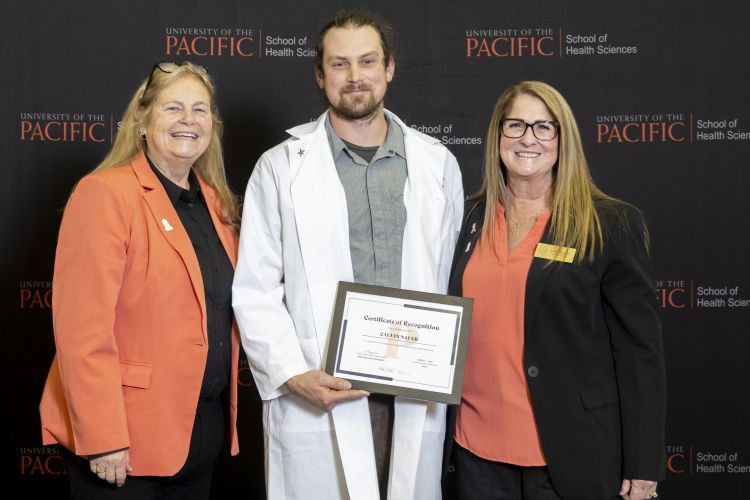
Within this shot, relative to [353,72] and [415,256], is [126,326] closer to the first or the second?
[415,256]

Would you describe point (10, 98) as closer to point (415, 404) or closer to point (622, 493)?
point (415, 404)

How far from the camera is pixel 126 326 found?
2170 mm

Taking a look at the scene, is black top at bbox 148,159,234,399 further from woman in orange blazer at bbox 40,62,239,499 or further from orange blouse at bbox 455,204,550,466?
orange blouse at bbox 455,204,550,466

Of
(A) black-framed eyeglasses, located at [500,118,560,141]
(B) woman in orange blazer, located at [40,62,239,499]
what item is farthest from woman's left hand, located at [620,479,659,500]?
(B) woman in orange blazer, located at [40,62,239,499]

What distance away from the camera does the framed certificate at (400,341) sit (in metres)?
2.21

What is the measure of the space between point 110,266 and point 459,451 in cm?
115

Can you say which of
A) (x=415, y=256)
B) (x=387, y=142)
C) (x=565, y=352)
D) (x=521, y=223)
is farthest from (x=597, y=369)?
(x=387, y=142)

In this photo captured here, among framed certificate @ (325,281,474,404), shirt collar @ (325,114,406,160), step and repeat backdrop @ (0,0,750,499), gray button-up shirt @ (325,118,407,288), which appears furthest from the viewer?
step and repeat backdrop @ (0,0,750,499)

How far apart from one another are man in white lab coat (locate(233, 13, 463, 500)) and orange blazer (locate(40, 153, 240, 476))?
0.82 ft

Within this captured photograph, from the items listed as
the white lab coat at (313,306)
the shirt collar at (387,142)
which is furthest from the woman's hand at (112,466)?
the shirt collar at (387,142)

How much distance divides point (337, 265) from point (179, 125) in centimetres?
66

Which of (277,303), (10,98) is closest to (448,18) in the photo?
(277,303)

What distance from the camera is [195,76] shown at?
2.46m

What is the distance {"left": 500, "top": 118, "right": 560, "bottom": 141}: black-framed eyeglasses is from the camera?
2.24 meters
